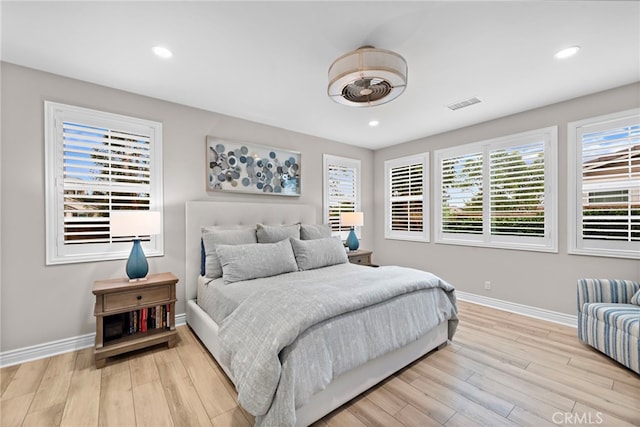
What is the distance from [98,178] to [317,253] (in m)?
2.33

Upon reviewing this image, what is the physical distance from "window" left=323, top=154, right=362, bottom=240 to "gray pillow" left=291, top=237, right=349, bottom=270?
1248 millimetres

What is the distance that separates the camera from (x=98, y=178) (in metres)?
2.68

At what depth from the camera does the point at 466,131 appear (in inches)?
158

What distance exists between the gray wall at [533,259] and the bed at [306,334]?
5.02 ft

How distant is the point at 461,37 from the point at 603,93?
2.16m

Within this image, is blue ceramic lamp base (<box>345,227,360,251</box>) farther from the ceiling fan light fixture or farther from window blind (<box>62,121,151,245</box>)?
window blind (<box>62,121,151,245</box>)

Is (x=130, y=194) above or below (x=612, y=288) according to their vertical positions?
above

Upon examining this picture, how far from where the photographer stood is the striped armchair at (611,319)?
2117mm

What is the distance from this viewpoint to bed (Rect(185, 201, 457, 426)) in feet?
4.96

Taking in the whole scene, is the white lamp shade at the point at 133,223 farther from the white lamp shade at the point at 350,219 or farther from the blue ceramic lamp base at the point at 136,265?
the white lamp shade at the point at 350,219

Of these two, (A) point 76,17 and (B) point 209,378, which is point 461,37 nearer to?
(A) point 76,17

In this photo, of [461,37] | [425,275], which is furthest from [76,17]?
[425,275]

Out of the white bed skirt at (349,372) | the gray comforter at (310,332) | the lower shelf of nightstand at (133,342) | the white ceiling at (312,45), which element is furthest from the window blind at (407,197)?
the lower shelf of nightstand at (133,342)

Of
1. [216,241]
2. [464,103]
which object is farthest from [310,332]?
[464,103]
